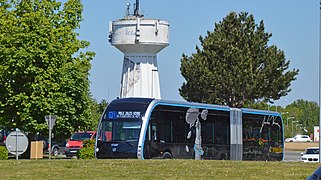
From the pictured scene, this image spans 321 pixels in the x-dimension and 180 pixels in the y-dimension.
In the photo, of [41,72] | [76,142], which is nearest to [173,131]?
[41,72]

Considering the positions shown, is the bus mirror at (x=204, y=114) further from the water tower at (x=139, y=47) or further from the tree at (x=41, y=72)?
the water tower at (x=139, y=47)

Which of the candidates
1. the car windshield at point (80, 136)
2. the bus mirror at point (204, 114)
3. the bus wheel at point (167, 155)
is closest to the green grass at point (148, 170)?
the bus wheel at point (167, 155)

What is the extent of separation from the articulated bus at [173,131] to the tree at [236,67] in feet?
109

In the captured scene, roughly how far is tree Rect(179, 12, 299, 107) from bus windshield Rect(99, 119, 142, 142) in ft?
131

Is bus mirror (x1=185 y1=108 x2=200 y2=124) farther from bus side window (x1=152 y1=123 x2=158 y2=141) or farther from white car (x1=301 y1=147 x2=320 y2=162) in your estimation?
white car (x1=301 y1=147 x2=320 y2=162)

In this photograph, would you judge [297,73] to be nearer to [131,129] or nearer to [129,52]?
[129,52]

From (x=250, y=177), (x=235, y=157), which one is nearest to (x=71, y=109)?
(x=235, y=157)

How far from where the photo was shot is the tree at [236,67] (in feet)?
239

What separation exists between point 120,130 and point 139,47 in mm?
26865

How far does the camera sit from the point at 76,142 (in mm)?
51531

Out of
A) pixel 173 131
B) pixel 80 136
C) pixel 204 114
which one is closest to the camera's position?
pixel 173 131

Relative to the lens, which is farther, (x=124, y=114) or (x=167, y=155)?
(x=167, y=155)

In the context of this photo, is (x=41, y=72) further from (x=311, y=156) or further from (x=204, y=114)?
(x=311, y=156)

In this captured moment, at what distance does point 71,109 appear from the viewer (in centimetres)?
4403
